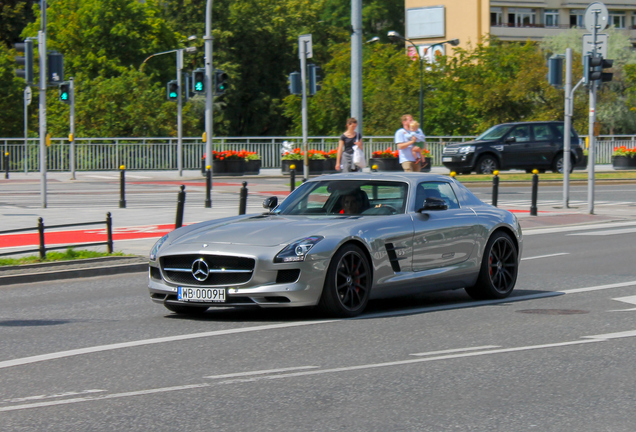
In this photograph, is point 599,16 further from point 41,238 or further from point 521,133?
point 521,133

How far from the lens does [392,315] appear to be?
9.69 metres

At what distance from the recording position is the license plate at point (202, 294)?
9.01 meters

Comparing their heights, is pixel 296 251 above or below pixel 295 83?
below

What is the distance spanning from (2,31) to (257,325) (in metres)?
70.3

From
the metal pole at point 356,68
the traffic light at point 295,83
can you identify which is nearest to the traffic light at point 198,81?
the traffic light at point 295,83

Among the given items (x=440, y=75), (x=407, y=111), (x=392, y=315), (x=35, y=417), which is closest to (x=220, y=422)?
(x=35, y=417)

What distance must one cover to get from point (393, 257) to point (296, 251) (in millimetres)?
1214

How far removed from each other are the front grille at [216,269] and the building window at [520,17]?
90.2 metres

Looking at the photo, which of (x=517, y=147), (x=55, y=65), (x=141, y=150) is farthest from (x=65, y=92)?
(x=517, y=147)

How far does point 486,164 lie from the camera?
37.8 metres

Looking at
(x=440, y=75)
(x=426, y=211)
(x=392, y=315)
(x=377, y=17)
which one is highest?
(x=377, y=17)

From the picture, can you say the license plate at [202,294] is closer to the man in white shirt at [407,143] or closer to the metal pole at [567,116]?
the man in white shirt at [407,143]

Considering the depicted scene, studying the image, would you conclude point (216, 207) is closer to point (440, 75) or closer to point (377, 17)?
point (440, 75)

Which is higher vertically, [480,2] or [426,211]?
[480,2]
